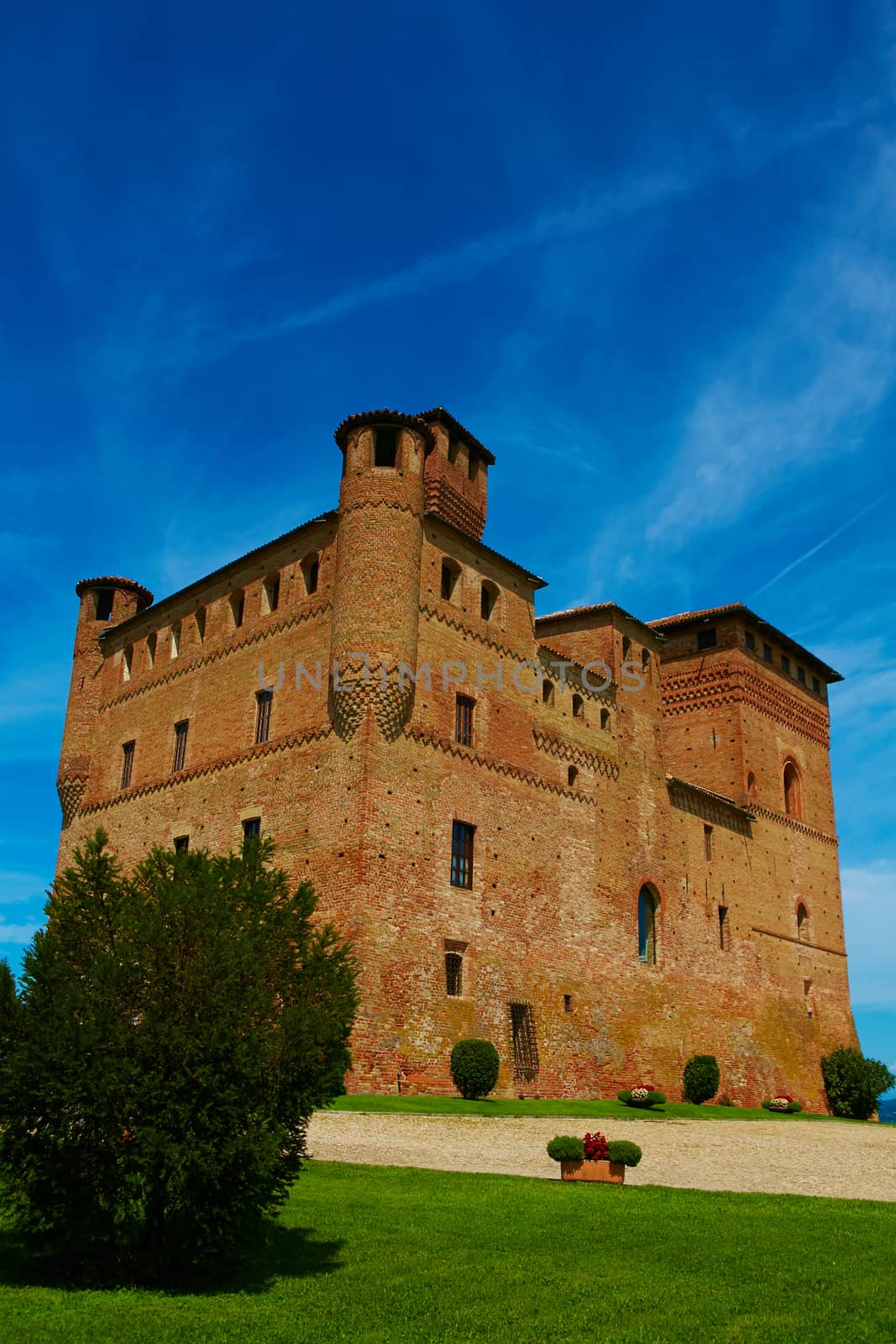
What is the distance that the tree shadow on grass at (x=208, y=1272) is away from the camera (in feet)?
25.3

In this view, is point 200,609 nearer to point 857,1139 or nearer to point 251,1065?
point 857,1139

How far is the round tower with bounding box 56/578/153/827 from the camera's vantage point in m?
31.9

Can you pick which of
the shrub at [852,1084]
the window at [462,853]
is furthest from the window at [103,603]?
the shrub at [852,1084]

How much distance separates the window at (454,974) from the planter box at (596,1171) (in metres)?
10.3

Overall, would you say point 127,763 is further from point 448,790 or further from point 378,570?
point 378,570

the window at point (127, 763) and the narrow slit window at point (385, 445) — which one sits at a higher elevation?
the narrow slit window at point (385, 445)

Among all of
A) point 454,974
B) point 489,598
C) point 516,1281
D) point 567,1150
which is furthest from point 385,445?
point 516,1281

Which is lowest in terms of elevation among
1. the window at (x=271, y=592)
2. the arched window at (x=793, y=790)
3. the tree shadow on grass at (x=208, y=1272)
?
the tree shadow on grass at (x=208, y=1272)

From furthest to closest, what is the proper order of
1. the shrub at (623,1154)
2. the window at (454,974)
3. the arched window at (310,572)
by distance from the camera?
the arched window at (310,572)
the window at (454,974)
the shrub at (623,1154)

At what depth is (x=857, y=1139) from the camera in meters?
21.3

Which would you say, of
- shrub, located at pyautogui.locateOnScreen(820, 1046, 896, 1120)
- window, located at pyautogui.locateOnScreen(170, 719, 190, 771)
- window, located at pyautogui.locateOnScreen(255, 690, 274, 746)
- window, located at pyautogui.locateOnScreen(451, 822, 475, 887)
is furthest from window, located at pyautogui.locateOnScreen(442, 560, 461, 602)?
shrub, located at pyautogui.locateOnScreen(820, 1046, 896, 1120)

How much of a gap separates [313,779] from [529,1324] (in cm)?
1776

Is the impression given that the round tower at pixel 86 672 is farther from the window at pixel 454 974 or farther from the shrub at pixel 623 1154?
the shrub at pixel 623 1154

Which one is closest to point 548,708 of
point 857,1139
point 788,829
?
point 857,1139
